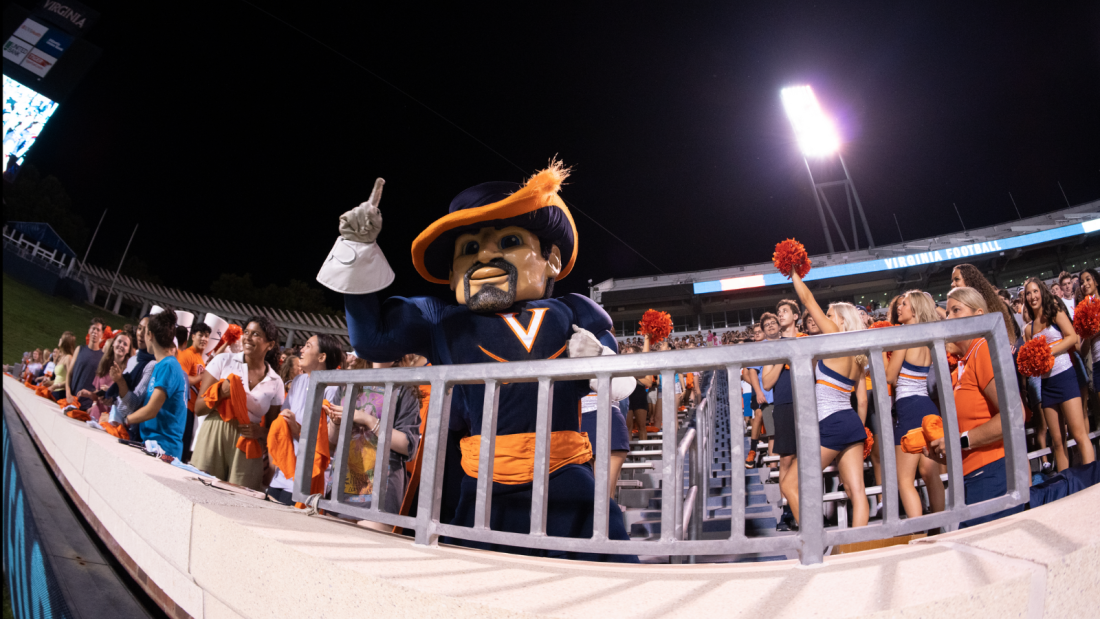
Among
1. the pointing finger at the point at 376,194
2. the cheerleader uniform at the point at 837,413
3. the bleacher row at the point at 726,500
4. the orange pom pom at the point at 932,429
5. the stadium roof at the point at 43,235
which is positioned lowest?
the bleacher row at the point at 726,500

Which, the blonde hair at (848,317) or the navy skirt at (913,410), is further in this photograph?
the blonde hair at (848,317)

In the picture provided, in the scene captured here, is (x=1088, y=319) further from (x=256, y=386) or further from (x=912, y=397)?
(x=256, y=386)

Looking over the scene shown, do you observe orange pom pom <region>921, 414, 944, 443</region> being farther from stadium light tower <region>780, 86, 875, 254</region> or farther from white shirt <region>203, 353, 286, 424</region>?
stadium light tower <region>780, 86, 875, 254</region>

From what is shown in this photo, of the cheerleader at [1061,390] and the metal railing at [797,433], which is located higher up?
the cheerleader at [1061,390]

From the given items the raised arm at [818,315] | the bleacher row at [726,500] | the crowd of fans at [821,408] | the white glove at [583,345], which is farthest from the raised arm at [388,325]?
the raised arm at [818,315]

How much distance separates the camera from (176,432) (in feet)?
12.3

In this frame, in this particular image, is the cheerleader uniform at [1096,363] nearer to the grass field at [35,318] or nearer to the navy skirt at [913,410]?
the navy skirt at [913,410]

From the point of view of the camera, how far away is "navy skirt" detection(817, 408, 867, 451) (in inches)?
112

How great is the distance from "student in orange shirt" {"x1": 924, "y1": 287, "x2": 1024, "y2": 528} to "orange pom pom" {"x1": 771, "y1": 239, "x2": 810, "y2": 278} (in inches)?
36.0

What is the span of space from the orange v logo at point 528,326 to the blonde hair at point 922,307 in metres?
2.29

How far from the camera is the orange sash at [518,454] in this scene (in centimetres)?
179

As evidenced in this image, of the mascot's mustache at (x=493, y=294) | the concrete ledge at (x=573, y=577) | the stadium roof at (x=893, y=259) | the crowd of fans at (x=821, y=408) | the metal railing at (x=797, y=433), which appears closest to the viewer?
the concrete ledge at (x=573, y=577)

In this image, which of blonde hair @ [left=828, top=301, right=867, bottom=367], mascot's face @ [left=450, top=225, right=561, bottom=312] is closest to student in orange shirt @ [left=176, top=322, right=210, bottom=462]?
mascot's face @ [left=450, top=225, right=561, bottom=312]

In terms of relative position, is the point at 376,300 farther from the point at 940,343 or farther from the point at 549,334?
the point at 940,343
